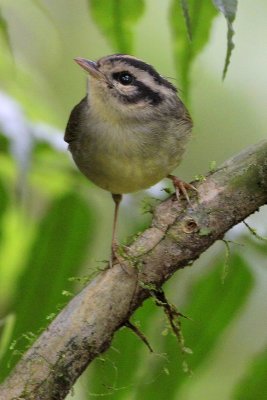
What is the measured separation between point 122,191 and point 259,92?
2.57 meters

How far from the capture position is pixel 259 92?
498 centimetres

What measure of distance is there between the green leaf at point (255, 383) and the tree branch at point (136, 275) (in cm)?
42

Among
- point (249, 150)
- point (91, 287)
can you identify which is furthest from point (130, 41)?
point (91, 287)

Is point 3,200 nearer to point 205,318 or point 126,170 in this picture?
point 126,170

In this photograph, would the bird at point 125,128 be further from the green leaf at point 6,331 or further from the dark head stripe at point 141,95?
the green leaf at point 6,331

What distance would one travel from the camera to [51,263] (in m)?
2.17

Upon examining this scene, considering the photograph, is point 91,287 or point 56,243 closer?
point 91,287

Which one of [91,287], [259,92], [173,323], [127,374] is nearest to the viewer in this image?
[91,287]

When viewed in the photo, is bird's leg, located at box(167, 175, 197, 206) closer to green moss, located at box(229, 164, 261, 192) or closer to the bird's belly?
green moss, located at box(229, 164, 261, 192)

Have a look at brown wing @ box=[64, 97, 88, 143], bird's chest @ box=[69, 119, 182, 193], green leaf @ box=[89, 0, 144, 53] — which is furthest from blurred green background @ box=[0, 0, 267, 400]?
brown wing @ box=[64, 97, 88, 143]

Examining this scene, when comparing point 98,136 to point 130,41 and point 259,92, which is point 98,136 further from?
point 259,92

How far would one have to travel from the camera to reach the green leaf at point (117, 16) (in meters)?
1.81

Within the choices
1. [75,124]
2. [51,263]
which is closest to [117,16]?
[51,263]

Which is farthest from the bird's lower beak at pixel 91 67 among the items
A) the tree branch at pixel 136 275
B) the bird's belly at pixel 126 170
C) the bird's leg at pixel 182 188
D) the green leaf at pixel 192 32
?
the tree branch at pixel 136 275
